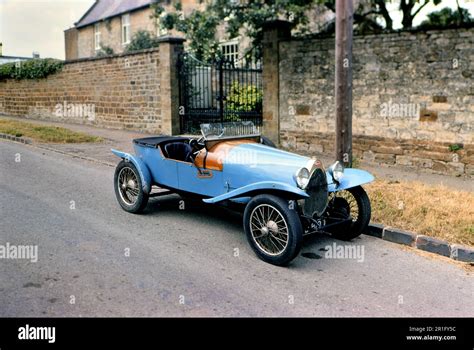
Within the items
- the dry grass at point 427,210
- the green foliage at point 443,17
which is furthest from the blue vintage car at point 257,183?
the green foliage at point 443,17

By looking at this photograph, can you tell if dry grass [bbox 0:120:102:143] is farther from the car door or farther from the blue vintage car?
the car door

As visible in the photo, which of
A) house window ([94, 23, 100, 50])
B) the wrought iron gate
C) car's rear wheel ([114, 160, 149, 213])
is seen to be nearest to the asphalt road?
car's rear wheel ([114, 160, 149, 213])

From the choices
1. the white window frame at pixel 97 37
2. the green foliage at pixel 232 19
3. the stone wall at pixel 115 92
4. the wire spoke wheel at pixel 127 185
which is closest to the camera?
the wire spoke wheel at pixel 127 185

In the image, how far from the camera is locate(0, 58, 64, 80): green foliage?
19.8 m

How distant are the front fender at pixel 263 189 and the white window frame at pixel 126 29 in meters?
28.5

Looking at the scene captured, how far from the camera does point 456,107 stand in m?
9.44

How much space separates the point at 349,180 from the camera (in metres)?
5.91

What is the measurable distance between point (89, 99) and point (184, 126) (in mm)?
5038

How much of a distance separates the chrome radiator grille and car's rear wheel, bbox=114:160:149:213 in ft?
7.79

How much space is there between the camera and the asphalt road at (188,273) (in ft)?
13.7

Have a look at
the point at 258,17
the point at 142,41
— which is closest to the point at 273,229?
the point at 258,17

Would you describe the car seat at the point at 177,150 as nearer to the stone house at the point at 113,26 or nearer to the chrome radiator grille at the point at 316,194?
the chrome radiator grille at the point at 316,194
